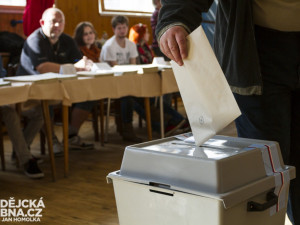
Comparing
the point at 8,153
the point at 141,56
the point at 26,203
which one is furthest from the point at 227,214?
the point at 141,56

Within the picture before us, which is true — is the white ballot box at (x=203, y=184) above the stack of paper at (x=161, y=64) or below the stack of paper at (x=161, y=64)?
below

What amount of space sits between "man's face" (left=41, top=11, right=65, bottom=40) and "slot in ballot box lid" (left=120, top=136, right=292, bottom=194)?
9.19ft

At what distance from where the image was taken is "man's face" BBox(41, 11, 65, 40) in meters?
3.88

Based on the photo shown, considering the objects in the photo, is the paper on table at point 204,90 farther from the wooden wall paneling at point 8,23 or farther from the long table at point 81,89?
the wooden wall paneling at point 8,23

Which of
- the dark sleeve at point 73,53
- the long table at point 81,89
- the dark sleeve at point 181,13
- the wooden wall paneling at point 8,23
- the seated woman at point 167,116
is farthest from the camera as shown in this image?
the wooden wall paneling at point 8,23

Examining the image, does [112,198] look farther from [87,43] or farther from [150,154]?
[87,43]

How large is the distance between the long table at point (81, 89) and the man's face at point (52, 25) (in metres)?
0.80

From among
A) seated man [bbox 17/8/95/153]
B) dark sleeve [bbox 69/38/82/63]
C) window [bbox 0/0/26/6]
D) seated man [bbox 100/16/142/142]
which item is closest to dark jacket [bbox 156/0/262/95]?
seated man [bbox 17/8/95/153]

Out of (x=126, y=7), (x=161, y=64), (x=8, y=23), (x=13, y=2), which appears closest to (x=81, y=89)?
(x=161, y=64)

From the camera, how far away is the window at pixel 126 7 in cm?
664

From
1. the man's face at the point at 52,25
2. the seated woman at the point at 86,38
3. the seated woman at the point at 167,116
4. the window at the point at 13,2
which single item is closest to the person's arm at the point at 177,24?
the man's face at the point at 52,25

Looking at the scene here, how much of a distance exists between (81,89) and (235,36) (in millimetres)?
2000

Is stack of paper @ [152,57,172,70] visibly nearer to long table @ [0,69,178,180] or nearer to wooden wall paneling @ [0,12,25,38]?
long table @ [0,69,178,180]

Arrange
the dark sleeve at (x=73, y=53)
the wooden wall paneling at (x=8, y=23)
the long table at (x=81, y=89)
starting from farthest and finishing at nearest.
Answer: the wooden wall paneling at (x=8, y=23), the dark sleeve at (x=73, y=53), the long table at (x=81, y=89)
